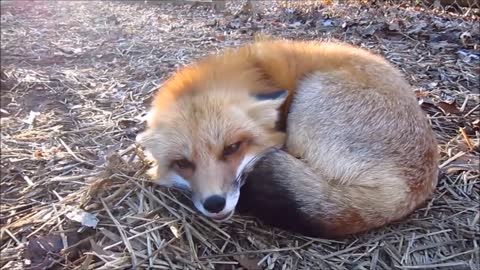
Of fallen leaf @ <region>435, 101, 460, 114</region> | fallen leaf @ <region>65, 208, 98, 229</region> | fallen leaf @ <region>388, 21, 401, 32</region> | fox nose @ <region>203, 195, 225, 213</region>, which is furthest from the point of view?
fallen leaf @ <region>388, 21, 401, 32</region>

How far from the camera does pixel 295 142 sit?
2611 millimetres

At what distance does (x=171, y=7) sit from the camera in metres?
8.55

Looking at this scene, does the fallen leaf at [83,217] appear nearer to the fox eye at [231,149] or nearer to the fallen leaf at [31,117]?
the fox eye at [231,149]

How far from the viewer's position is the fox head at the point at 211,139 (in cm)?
226

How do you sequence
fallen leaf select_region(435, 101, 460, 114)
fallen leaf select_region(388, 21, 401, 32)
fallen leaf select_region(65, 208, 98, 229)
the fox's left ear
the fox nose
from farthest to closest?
1. fallen leaf select_region(388, 21, 401, 32)
2. fallen leaf select_region(435, 101, 460, 114)
3. the fox's left ear
4. fallen leaf select_region(65, 208, 98, 229)
5. the fox nose

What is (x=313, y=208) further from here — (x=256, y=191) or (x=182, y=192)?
(x=182, y=192)

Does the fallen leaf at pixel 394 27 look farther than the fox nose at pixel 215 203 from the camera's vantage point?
Yes

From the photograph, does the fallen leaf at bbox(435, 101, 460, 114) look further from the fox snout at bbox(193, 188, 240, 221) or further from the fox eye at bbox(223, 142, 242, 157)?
the fox snout at bbox(193, 188, 240, 221)

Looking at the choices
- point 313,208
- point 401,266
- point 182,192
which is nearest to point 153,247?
point 182,192

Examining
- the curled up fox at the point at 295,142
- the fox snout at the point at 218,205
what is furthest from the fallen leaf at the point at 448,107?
the fox snout at the point at 218,205

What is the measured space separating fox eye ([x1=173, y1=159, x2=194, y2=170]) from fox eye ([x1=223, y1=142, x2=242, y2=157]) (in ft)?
0.57

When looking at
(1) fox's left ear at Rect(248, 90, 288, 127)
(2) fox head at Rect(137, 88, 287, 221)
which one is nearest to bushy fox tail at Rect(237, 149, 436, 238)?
(2) fox head at Rect(137, 88, 287, 221)

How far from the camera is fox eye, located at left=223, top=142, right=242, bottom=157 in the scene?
239 cm

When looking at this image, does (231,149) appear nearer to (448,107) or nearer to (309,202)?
(309,202)
